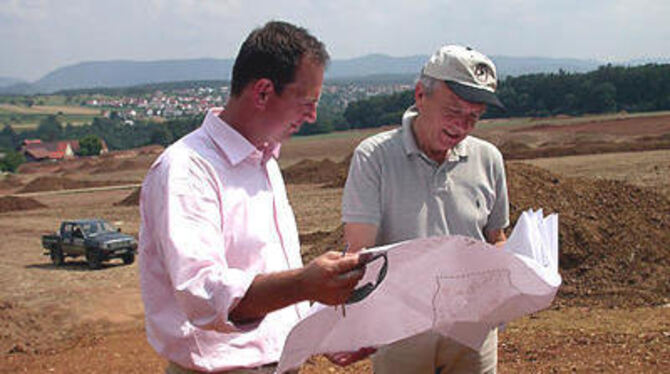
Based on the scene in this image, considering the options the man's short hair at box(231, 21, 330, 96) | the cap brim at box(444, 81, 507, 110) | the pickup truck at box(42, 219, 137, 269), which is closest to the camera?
the man's short hair at box(231, 21, 330, 96)

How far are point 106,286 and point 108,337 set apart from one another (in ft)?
15.2

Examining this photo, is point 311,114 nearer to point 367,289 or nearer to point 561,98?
point 367,289

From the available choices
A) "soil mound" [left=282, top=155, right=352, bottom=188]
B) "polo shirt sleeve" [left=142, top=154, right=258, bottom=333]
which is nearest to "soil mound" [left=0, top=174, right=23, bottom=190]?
"soil mound" [left=282, top=155, right=352, bottom=188]

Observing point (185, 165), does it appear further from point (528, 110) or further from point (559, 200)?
point (528, 110)

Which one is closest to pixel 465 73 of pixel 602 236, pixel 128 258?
pixel 602 236

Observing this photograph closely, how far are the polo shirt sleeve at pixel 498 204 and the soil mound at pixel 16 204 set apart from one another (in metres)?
37.0

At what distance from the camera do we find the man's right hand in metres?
2.02

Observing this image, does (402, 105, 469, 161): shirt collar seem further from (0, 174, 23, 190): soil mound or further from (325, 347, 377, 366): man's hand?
(0, 174, 23, 190): soil mound

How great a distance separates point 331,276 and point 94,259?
58.2ft

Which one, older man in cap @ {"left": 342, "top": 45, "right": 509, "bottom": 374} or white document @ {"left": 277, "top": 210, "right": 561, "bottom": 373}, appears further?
older man in cap @ {"left": 342, "top": 45, "right": 509, "bottom": 374}

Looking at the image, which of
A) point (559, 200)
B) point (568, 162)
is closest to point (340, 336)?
point (559, 200)

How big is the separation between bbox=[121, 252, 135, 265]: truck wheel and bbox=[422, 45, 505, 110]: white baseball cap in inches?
644

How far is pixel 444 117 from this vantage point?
3.30 metres

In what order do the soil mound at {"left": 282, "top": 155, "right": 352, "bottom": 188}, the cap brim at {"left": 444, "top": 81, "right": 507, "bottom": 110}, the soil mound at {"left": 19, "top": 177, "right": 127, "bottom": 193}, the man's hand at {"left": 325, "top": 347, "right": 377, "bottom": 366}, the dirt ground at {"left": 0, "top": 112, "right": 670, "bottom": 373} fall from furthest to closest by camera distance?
1. the soil mound at {"left": 19, "top": 177, "right": 127, "bottom": 193}
2. the soil mound at {"left": 282, "top": 155, "right": 352, "bottom": 188}
3. the dirt ground at {"left": 0, "top": 112, "right": 670, "bottom": 373}
4. the cap brim at {"left": 444, "top": 81, "right": 507, "bottom": 110}
5. the man's hand at {"left": 325, "top": 347, "right": 377, "bottom": 366}
